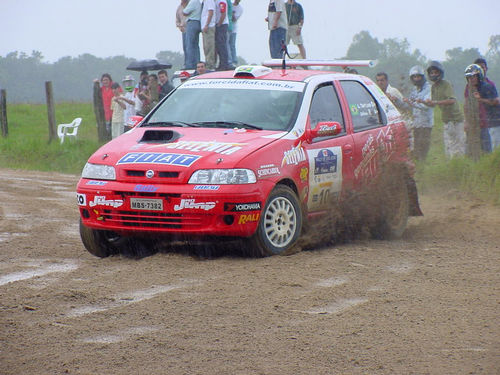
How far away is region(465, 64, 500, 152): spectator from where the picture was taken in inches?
517

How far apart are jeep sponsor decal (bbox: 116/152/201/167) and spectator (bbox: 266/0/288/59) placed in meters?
8.94

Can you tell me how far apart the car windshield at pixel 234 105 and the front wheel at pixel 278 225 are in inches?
28.9

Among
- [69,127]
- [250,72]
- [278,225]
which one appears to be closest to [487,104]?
[250,72]

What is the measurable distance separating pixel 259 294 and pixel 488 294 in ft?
5.30

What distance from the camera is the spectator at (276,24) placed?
16.0 metres

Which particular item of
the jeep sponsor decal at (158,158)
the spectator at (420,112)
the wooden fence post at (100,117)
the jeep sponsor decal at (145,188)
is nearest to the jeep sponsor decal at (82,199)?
the jeep sponsor decal at (158,158)

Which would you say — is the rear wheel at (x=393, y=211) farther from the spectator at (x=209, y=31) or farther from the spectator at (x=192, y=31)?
the spectator at (x=192, y=31)

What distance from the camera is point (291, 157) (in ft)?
25.7

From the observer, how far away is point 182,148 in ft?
24.9

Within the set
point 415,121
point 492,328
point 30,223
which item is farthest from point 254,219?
point 415,121

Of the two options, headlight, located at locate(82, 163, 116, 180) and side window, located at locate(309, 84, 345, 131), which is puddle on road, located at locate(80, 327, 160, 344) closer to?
headlight, located at locate(82, 163, 116, 180)

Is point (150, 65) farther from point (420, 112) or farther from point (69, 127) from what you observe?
point (420, 112)

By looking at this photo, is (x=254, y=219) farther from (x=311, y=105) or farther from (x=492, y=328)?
(x=492, y=328)

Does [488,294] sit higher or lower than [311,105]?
lower
